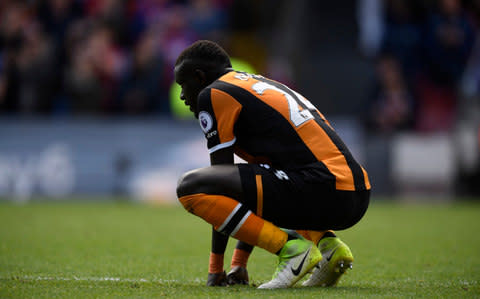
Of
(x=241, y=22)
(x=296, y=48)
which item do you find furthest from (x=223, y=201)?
(x=241, y=22)

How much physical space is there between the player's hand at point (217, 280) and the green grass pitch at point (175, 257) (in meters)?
0.08

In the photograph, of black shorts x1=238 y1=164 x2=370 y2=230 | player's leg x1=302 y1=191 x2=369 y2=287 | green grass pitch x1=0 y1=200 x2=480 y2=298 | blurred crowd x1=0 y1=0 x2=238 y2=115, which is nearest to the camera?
green grass pitch x1=0 y1=200 x2=480 y2=298

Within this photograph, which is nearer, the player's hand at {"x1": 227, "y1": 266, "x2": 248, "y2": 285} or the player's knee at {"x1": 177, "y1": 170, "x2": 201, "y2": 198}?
the player's knee at {"x1": 177, "y1": 170, "x2": 201, "y2": 198}

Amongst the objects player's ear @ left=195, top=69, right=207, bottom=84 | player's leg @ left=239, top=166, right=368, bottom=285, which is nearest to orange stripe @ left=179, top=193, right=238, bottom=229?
player's leg @ left=239, top=166, right=368, bottom=285

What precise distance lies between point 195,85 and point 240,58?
43.6ft

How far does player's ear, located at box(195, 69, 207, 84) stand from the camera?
14.8 feet

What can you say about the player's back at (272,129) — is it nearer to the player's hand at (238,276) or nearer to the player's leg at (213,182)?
the player's leg at (213,182)

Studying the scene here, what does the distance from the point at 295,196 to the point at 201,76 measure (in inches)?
37.9

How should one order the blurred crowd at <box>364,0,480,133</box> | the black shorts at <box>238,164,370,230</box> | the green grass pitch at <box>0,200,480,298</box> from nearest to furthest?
Result: 1. the green grass pitch at <box>0,200,480,298</box>
2. the black shorts at <box>238,164,370,230</box>
3. the blurred crowd at <box>364,0,480,133</box>

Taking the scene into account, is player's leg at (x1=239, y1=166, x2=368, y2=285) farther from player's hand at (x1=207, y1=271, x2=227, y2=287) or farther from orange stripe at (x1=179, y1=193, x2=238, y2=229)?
player's hand at (x1=207, y1=271, x2=227, y2=287)

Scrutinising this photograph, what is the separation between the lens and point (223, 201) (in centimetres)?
418

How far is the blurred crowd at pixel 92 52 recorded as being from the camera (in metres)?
13.7

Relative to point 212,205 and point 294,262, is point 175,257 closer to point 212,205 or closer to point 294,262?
point 212,205

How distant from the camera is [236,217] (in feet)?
13.7
